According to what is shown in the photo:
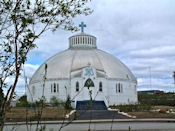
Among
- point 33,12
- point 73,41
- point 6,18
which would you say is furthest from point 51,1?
point 73,41

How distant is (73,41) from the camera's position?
161 ft

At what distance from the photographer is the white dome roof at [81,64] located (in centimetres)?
4103

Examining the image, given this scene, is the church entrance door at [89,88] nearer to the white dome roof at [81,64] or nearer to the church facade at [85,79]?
the church facade at [85,79]

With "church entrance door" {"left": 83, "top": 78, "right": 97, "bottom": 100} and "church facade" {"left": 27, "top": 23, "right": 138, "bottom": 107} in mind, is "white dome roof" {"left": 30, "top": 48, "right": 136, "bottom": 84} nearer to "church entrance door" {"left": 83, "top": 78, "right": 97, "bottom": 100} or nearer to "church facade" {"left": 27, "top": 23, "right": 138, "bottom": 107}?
"church facade" {"left": 27, "top": 23, "right": 138, "bottom": 107}

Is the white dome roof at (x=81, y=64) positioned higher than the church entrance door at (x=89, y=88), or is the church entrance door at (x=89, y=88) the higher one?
the white dome roof at (x=81, y=64)

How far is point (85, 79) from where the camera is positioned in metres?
37.5

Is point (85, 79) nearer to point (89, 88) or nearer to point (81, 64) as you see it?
point (81, 64)

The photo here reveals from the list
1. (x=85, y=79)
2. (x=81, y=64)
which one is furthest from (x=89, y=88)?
(x=81, y=64)

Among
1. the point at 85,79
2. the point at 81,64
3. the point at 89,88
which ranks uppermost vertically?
the point at 81,64

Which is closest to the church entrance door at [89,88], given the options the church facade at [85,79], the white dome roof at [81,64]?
the church facade at [85,79]

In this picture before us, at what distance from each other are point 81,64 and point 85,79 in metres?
4.50

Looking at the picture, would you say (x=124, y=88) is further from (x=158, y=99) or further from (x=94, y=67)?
(x=158, y=99)

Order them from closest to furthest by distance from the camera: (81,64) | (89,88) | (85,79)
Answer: (89,88), (85,79), (81,64)

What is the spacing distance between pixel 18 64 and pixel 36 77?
40.5 metres
